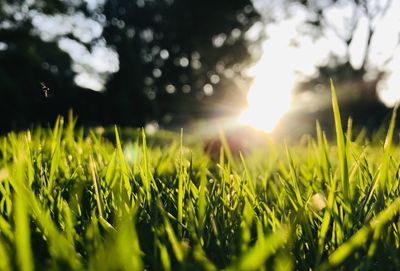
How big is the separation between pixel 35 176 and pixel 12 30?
18102 millimetres

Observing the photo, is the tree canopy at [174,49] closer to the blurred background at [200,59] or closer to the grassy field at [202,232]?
the blurred background at [200,59]

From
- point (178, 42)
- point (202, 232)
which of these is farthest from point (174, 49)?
point (202, 232)

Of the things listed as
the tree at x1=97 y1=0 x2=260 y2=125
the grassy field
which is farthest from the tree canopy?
the grassy field

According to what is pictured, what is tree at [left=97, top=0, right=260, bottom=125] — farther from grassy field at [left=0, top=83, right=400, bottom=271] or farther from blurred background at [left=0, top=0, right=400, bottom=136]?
grassy field at [left=0, top=83, right=400, bottom=271]

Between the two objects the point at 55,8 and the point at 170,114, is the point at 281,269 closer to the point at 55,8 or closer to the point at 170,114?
the point at 55,8

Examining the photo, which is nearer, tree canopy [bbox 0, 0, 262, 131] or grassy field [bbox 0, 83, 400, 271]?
grassy field [bbox 0, 83, 400, 271]

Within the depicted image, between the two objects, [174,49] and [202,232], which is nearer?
[202,232]

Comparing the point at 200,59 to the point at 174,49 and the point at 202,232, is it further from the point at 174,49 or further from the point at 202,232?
the point at 202,232

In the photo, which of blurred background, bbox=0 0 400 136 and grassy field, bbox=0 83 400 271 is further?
Answer: blurred background, bbox=0 0 400 136

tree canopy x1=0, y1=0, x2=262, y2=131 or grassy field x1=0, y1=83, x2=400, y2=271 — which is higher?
tree canopy x1=0, y1=0, x2=262, y2=131

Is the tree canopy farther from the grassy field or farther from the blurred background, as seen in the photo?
the grassy field

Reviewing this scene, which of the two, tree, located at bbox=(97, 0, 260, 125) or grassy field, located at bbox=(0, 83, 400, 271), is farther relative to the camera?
tree, located at bbox=(97, 0, 260, 125)

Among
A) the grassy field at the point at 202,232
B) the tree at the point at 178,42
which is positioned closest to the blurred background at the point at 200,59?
the tree at the point at 178,42

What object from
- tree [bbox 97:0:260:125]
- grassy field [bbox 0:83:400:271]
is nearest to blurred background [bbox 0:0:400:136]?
tree [bbox 97:0:260:125]
